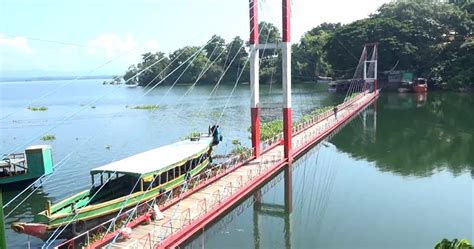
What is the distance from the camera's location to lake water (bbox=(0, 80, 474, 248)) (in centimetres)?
1752

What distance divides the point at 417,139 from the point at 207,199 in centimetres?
2527

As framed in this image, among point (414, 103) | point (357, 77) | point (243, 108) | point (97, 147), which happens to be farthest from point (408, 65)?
point (97, 147)

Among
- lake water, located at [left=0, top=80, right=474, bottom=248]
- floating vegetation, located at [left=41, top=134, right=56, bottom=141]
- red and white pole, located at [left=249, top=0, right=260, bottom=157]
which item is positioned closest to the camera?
lake water, located at [left=0, top=80, right=474, bottom=248]

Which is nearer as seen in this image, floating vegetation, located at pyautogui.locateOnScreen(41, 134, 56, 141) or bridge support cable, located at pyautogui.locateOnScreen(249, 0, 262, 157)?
bridge support cable, located at pyautogui.locateOnScreen(249, 0, 262, 157)

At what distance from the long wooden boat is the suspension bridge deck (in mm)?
859

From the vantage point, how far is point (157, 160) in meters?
19.4

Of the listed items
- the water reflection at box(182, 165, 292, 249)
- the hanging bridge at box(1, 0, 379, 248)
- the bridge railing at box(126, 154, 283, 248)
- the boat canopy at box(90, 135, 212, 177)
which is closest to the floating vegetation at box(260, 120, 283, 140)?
the hanging bridge at box(1, 0, 379, 248)

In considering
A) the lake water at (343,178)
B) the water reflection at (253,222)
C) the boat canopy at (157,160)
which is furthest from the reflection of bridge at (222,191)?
the boat canopy at (157,160)

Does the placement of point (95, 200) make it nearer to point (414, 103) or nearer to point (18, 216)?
point (18, 216)

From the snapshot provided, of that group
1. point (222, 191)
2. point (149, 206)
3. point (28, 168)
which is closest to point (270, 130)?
point (222, 191)

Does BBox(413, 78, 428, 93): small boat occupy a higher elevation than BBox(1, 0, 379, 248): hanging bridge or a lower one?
higher

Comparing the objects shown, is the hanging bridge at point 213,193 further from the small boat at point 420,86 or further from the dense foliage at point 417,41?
the small boat at point 420,86

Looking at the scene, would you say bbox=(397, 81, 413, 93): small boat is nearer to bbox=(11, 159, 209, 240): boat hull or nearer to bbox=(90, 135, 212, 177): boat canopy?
bbox=(90, 135, 212, 177): boat canopy

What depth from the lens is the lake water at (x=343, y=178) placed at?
17.5 metres
